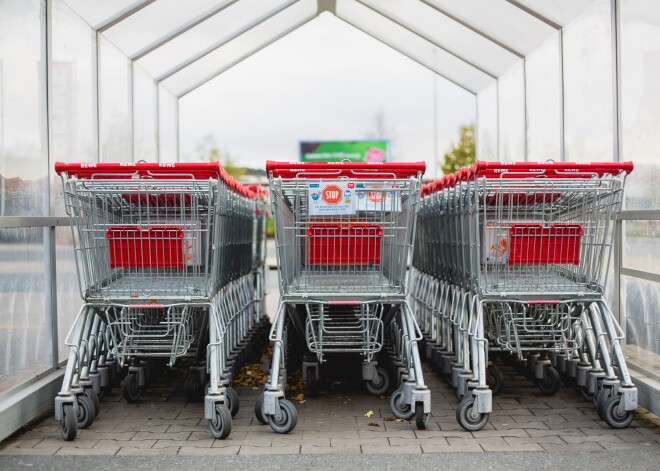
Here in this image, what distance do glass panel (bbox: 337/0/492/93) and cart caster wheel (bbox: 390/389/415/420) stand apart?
5082mm

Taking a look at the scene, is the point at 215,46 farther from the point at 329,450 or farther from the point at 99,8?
the point at 329,450

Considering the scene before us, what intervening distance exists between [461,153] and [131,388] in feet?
81.2

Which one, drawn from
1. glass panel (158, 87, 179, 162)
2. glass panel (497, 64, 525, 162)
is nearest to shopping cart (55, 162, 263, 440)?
glass panel (158, 87, 179, 162)

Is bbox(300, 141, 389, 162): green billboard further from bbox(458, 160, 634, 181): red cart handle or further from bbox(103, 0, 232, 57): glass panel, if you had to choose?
bbox(458, 160, 634, 181): red cart handle

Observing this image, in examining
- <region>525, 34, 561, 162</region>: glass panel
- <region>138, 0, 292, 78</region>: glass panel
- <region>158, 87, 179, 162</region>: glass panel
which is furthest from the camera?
<region>158, 87, 179, 162</region>: glass panel

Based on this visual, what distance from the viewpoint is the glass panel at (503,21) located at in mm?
6453

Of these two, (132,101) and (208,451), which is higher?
(132,101)

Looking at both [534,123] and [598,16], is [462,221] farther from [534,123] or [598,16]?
[534,123]

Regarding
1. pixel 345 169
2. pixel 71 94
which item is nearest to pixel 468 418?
pixel 345 169

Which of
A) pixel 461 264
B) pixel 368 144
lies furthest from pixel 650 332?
pixel 368 144

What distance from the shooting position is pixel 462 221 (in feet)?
16.1

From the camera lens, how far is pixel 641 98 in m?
4.82

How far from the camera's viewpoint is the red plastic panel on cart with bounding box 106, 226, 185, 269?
4398 millimetres

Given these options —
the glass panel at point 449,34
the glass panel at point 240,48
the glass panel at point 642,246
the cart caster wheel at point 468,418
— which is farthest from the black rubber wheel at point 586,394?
the glass panel at point 240,48
